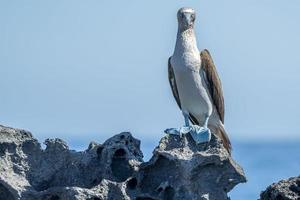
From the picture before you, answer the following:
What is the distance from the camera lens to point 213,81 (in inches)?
495

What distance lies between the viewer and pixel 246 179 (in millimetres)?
9352

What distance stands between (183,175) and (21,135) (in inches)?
67.1

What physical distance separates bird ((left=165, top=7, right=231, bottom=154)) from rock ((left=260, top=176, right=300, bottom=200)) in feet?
10.3

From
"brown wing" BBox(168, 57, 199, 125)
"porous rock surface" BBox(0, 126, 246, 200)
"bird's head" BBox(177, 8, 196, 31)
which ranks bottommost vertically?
"porous rock surface" BBox(0, 126, 246, 200)

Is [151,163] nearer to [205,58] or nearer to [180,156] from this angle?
[180,156]

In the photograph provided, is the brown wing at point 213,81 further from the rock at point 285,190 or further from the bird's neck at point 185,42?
the rock at point 285,190

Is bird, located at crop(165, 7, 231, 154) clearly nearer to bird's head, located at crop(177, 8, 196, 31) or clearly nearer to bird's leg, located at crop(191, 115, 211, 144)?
bird's head, located at crop(177, 8, 196, 31)

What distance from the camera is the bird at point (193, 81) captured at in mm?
12125

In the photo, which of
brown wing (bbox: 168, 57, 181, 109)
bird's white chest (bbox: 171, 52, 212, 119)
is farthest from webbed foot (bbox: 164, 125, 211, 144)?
brown wing (bbox: 168, 57, 181, 109)

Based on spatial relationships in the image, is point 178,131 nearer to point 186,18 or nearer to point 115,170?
point 115,170

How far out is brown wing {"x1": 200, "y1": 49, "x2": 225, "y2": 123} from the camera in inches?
488

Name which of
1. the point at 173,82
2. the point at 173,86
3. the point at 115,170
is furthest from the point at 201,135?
the point at 173,86

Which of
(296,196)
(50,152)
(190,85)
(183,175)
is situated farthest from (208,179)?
(190,85)

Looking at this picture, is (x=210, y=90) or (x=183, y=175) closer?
(x=183, y=175)
